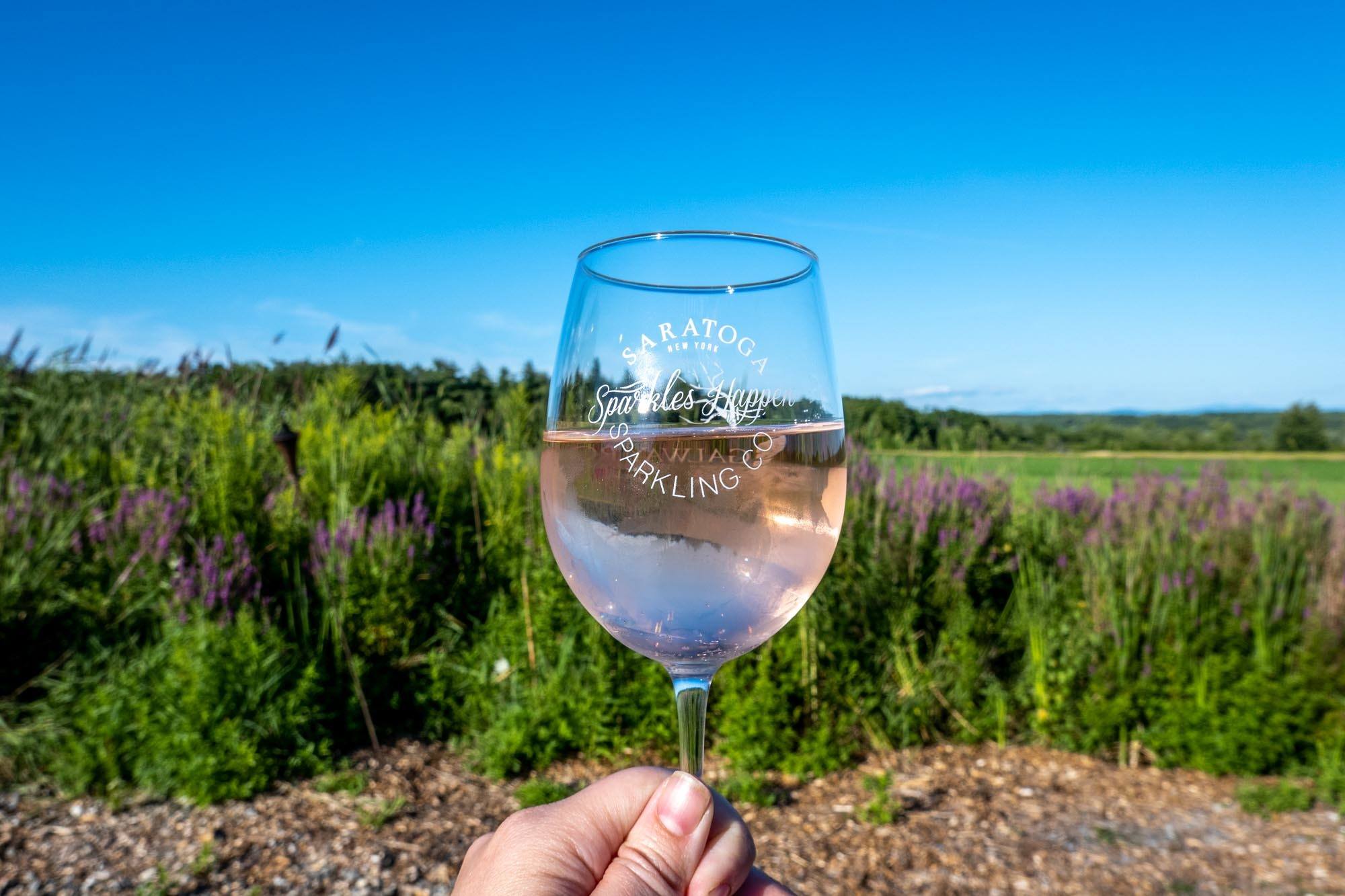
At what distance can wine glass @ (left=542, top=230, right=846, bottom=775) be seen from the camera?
101cm

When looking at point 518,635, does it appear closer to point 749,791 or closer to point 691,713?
point 749,791

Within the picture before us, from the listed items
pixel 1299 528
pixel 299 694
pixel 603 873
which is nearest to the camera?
pixel 603 873

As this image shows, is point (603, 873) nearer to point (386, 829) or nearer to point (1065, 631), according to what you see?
point (386, 829)

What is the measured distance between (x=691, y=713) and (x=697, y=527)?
27cm

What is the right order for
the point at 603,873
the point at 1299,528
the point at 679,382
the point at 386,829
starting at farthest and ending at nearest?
1. the point at 1299,528
2. the point at 386,829
3. the point at 603,873
4. the point at 679,382

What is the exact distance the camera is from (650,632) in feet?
3.51

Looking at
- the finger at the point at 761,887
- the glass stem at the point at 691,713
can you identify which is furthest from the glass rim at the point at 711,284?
the finger at the point at 761,887

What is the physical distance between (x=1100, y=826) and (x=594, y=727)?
6.89 feet

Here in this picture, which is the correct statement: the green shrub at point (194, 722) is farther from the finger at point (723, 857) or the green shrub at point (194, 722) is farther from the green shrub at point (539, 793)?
the finger at point (723, 857)

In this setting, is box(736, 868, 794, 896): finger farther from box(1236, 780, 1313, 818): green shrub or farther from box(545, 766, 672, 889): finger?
box(1236, 780, 1313, 818): green shrub

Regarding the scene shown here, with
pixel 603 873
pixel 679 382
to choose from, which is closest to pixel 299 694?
pixel 603 873

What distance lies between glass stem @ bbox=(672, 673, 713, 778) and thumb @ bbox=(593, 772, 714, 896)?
0.03 metres

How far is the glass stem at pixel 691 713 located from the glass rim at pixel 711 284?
0.50 metres

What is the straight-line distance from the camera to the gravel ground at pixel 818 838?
3008 mm
